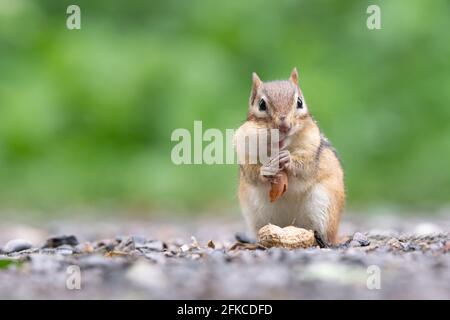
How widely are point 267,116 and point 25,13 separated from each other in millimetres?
4715

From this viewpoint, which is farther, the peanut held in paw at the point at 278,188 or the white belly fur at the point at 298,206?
the white belly fur at the point at 298,206

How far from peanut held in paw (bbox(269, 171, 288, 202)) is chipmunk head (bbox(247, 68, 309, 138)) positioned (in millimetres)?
205

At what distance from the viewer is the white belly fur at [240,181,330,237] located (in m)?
4.23

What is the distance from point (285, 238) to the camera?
12.7ft

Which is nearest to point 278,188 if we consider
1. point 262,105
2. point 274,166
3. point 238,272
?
point 274,166

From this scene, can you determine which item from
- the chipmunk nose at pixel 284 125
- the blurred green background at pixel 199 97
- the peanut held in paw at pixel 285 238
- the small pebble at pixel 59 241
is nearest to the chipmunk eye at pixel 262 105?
the chipmunk nose at pixel 284 125

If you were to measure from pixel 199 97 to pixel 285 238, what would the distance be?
4048 millimetres

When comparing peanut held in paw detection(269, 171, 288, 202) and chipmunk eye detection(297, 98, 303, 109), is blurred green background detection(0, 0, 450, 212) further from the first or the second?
peanut held in paw detection(269, 171, 288, 202)

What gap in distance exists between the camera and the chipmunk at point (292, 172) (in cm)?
414

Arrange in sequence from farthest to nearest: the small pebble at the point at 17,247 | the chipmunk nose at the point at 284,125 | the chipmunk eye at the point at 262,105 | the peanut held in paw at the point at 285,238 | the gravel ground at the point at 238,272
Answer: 1. the small pebble at the point at 17,247
2. the chipmunk eye at the point at 262,105
3. the chipmunk nose at the point at 284,125
4. the peanut held in paw at the point at 285,238
5. the gravel ground at the point at 238,272

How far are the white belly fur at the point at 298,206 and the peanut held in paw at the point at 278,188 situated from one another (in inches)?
3.5

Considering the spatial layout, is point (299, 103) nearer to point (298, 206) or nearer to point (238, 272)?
point (298, 206)

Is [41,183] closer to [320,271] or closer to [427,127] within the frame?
[427,127]

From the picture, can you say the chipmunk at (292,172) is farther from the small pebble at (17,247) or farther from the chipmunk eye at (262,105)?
the small pebble at (17,247)
